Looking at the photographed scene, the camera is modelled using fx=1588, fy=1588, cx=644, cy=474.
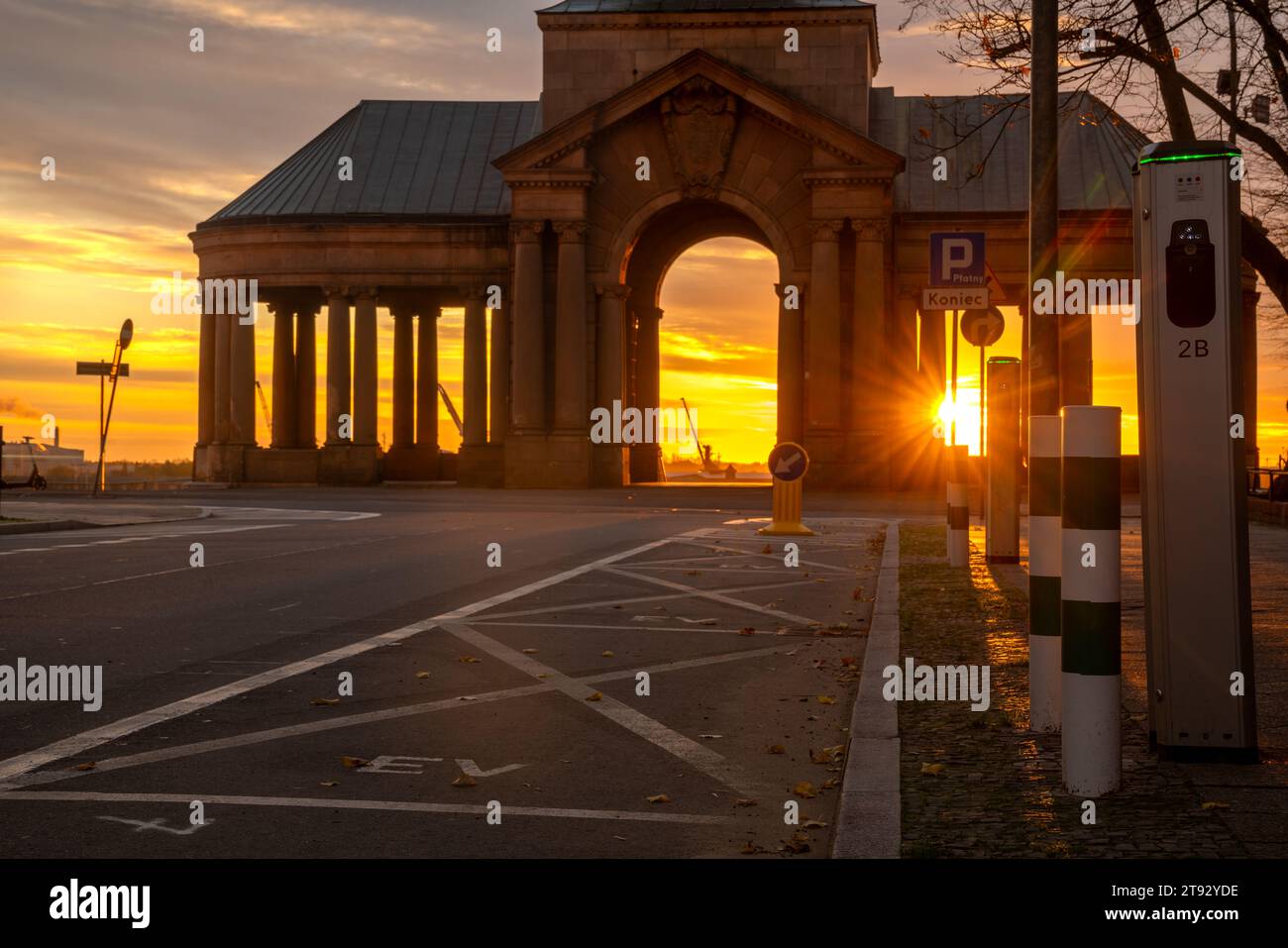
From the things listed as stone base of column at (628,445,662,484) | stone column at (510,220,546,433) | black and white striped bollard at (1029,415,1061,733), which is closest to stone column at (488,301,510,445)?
stone column at (510,220,546,433)

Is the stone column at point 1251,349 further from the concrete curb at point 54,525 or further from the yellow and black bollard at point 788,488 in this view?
the concrete curb at point 54,525

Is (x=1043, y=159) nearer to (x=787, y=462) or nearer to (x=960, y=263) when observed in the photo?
(x=960, y=263)

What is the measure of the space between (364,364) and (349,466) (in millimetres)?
4302

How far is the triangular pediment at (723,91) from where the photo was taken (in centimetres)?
5353

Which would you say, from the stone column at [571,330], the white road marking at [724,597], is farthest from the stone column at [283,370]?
the white road marking at [724,597]

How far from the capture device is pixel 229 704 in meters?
8.66

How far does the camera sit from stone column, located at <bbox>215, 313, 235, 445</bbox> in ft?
209

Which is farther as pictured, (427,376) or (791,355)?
(427,376)

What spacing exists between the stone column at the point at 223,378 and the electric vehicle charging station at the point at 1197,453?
59.9 m

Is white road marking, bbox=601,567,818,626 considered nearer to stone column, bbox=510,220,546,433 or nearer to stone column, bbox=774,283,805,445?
stone column, bbox=774,283,805,445

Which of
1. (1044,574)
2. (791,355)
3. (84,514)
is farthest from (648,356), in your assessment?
(1044,574)

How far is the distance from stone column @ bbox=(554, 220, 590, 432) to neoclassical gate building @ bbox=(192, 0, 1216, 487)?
0.08 metres

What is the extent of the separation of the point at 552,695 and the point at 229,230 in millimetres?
57446

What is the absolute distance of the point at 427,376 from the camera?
71688 millimetres
